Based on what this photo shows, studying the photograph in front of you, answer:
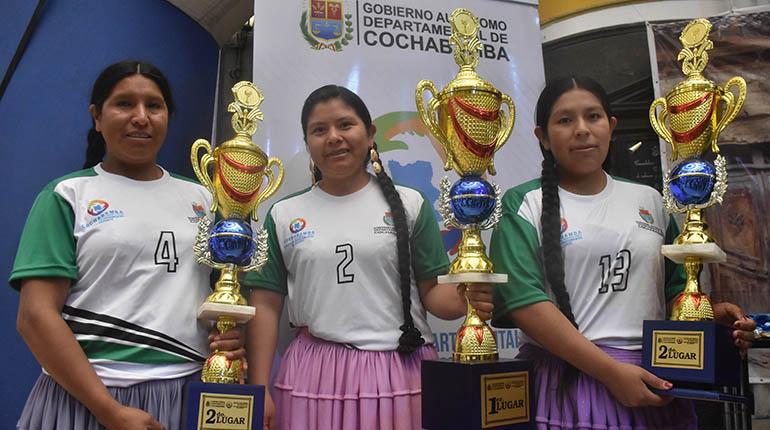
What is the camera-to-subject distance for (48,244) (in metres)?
1.52

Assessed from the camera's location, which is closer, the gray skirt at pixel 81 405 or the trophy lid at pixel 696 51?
the gray skirt at pixel 81 405

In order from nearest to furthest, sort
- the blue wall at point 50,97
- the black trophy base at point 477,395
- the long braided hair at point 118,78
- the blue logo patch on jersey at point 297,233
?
the black trophy base at point 477,395
the long braided hair at point 118,78
the blue logo patch on jersey at point 297,233
the blue wall at point 50,97

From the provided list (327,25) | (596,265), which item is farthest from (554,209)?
(327,25)

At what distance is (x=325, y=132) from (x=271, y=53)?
775 mm

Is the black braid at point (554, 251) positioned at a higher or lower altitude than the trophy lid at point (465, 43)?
lower

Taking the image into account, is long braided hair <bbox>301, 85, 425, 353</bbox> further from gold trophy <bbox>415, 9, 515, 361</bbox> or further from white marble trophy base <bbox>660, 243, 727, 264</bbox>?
white marble trophy base <bbox>660, 243, 727, 264</bbox>

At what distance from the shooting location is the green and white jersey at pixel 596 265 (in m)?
1.59

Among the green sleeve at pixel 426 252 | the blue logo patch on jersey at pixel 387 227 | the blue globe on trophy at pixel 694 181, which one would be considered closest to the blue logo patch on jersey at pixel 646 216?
the blue globe on trophy at pixel 694 181

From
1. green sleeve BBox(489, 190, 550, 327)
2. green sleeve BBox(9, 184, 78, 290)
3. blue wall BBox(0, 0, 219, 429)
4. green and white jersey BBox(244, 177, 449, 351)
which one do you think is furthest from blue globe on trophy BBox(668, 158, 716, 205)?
blue wall BBox(0, 0, 219, 429)

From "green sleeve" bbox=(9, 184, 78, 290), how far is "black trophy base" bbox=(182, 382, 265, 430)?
0.43m

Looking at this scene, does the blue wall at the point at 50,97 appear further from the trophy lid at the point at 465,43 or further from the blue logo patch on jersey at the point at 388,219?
the trophy lid at the point at 465,43

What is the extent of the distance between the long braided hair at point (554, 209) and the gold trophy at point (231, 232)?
71 centimetres

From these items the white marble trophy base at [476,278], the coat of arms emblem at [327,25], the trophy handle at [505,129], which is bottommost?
the white marble trophy base at [476,278]

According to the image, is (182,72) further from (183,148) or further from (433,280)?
(433,280)
